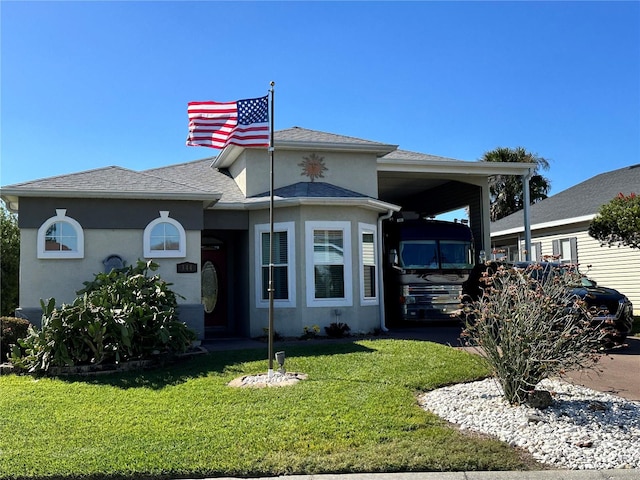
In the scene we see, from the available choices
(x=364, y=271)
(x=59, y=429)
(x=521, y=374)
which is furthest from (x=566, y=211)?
(x=59, y=429)

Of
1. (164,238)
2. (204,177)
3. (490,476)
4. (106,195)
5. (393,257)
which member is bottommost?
(490,476)

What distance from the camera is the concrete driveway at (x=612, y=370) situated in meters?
8.30

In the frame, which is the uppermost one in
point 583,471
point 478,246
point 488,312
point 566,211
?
point 566,211

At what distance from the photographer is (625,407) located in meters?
7.14

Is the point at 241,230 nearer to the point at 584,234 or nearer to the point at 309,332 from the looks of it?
the point at 309,332

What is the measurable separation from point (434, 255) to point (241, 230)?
5287 millimetres

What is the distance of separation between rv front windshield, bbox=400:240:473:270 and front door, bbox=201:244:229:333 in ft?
16.2

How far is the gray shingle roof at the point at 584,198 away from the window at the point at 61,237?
1657cm

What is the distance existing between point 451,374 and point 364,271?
18.7 feet

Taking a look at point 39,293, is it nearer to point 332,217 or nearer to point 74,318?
point 74,318

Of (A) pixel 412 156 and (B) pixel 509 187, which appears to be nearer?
(A) pixel 412 156

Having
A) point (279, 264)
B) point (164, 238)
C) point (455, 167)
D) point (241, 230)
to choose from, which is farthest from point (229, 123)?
point (455, 167)

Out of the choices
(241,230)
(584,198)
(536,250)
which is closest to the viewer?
(241,230)

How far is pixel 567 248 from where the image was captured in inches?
877
